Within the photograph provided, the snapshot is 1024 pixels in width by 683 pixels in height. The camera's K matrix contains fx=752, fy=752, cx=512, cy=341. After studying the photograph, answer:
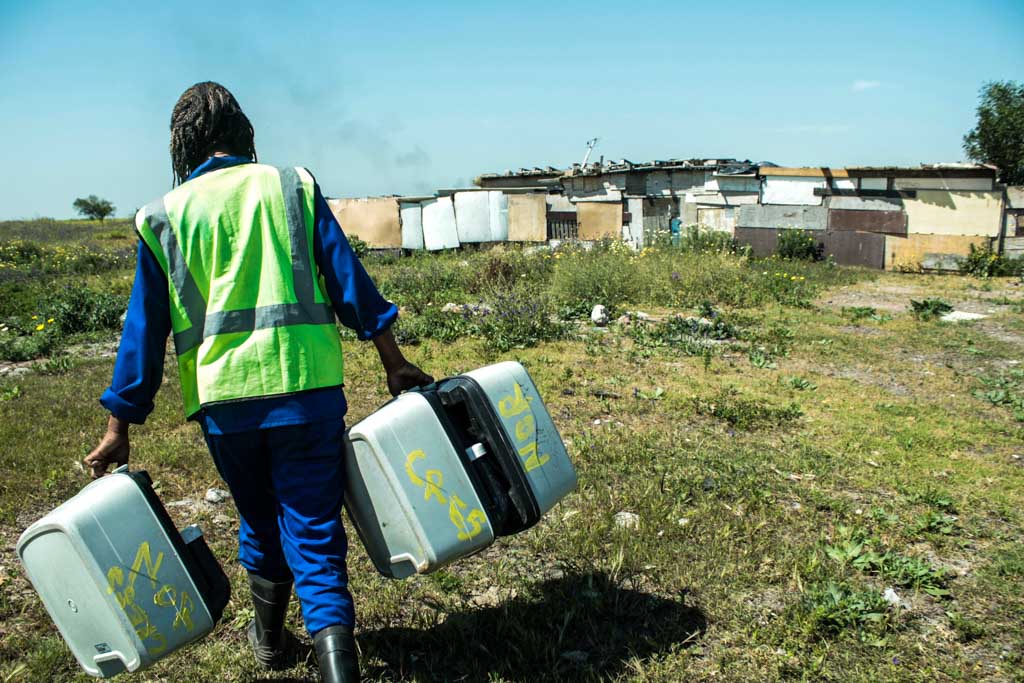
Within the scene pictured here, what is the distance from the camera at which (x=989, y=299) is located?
10.8m

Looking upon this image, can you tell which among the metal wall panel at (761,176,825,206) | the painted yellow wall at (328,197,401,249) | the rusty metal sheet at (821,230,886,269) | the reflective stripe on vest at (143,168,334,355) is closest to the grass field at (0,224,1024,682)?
the reflective stripe on vest at (143,168,334,355)

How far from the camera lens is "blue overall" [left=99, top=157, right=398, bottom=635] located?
2.02 m

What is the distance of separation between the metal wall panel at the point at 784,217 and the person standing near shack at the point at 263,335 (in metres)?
15.3

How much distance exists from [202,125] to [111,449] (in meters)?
0.99

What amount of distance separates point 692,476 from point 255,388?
101 inches

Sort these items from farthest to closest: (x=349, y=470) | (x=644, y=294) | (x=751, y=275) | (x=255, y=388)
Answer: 1. (x=751, y=275)
2. (x=644, y=294)
3. (x=349, y=470)
4. (x=255, y=388)

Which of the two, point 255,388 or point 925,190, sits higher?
point 925,190

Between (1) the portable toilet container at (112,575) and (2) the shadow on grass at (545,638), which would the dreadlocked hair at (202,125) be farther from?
(2) the shadow on grass at (545,638)

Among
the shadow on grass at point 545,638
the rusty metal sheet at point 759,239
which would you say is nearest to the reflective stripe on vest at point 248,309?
the shadow on grass at point 545,638

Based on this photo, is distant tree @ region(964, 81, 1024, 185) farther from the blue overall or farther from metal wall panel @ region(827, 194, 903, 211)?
the blue overall

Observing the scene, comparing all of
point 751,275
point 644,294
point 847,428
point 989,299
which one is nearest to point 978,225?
point 989,299

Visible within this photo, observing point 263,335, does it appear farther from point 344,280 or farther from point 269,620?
point 269,620

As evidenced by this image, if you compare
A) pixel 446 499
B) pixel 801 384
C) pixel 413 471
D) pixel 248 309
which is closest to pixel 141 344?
pixel 248 309

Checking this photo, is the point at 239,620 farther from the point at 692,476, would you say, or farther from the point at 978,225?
the point at 978,225
